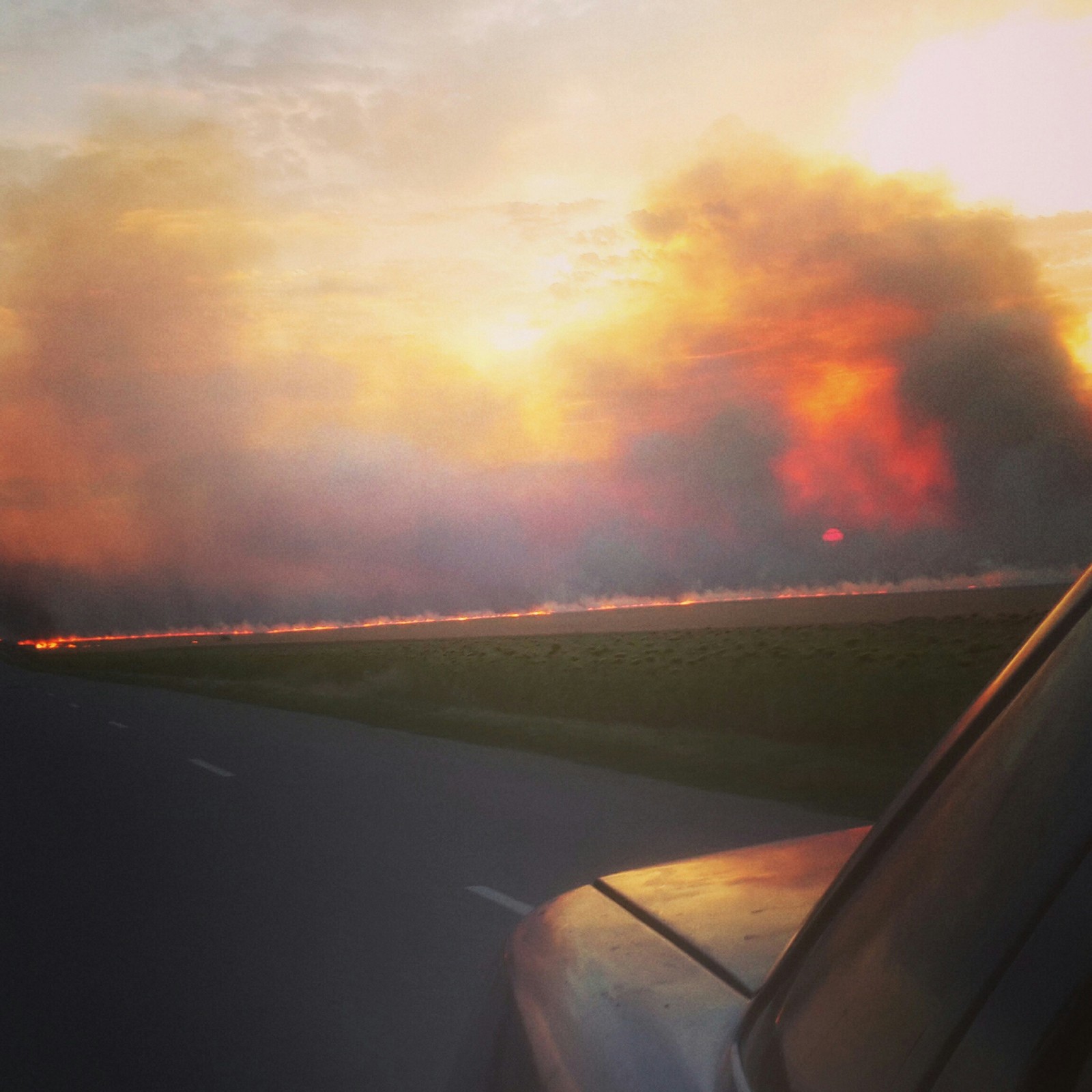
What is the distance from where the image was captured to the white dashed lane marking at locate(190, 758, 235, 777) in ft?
48.8

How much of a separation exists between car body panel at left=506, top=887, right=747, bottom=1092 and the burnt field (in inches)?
290

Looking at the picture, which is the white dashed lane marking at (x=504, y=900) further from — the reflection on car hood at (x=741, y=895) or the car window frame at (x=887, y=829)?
the car window frame at (x=887, y=829)

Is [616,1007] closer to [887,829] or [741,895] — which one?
[741,895]

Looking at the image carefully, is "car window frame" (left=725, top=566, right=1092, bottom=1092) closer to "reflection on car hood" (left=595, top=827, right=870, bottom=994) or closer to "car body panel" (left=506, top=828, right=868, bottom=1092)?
"car body panel" (left=506, top=828, right=868, bottom=1092)

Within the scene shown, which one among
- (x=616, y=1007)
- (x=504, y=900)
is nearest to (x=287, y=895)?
(x=504, y=900)

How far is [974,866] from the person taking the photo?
125cm

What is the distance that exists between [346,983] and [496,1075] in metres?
4.02

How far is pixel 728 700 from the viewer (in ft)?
75.1

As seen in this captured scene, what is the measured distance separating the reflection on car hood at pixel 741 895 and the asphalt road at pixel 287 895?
57 cm

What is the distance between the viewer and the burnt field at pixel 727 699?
586 inches

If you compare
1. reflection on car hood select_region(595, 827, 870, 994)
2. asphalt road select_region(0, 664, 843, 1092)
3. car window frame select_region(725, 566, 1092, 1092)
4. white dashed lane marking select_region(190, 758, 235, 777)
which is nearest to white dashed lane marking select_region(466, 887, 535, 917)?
asphalt road select_region(0, 664, 843, 1092)

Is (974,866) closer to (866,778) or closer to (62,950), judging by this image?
(62,950)

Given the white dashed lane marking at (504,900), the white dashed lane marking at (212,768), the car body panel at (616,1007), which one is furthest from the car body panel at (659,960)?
the white dashed lane marking at (212,768)

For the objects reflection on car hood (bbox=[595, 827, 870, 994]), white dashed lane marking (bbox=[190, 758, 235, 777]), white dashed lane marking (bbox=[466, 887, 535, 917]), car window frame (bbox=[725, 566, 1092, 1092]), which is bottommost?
white dashed lane marking (bbox=[190, 758, 235, 777])
